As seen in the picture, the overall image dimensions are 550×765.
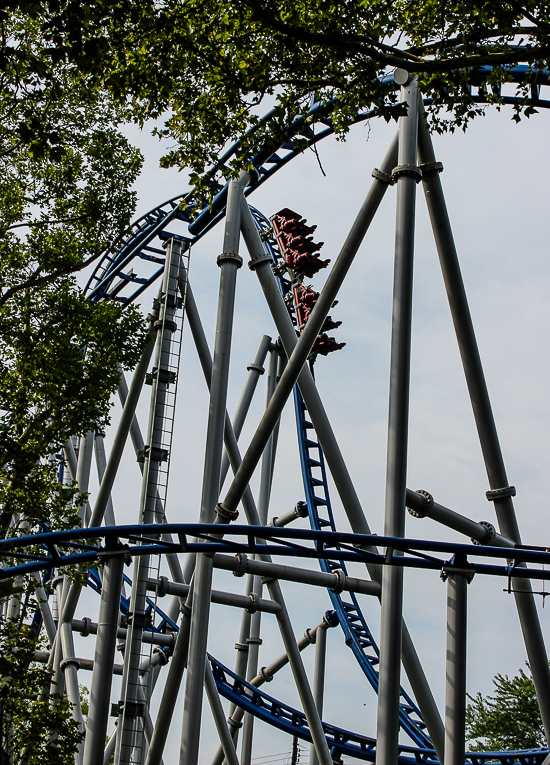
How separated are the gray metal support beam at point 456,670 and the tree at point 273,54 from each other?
3456 mm

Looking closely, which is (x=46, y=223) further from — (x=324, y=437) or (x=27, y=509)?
(x=324, y=437)

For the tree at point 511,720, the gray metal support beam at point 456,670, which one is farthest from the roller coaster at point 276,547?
the tree at point 511,720

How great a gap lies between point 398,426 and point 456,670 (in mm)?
1928

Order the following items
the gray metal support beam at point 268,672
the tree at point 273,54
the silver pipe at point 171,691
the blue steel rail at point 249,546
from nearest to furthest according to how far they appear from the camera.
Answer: the tree at point 273,54
the blue steel rail at point 249,546
the silver pipe at point 171,691
the gray metal support beam at point 268,672

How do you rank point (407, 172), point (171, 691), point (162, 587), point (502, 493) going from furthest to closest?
point (162, 587), point (171, 691), point (407, 172), point (502, 493)

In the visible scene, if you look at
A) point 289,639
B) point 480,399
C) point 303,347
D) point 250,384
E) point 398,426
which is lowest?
point 289,639

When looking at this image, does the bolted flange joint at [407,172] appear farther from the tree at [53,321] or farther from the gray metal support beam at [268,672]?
the gray metal support beam at [268,672]

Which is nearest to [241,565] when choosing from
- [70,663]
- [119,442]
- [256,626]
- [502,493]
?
[502,493]

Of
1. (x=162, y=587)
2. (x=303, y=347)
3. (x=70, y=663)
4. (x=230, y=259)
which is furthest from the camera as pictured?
(x=70, y=663)

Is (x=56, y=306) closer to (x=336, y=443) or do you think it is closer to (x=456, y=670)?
(x=336, y=443)

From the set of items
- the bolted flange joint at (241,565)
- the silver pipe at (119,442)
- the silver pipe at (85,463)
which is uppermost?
the silver pipe at (85,463)

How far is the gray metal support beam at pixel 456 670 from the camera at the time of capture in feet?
19.2

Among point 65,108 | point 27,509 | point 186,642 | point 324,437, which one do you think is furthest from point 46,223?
point 186,642

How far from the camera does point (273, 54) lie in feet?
19.9
